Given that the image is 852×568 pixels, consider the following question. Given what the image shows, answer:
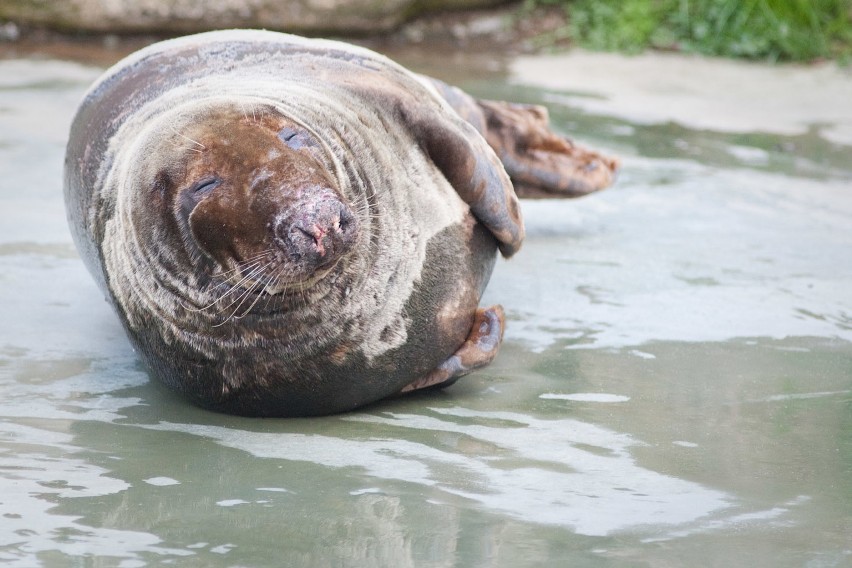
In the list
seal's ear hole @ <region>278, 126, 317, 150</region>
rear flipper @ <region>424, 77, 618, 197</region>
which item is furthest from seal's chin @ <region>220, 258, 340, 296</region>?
rear flipper @ <region>424, 77, 618, 197</region>

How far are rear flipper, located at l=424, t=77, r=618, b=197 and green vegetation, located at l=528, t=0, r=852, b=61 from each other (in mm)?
3889

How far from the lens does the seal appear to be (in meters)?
3.23

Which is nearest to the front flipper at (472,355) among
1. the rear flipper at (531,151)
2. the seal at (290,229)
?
the seal at (290,229)

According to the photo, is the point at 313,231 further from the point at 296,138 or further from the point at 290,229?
the point at 296,138

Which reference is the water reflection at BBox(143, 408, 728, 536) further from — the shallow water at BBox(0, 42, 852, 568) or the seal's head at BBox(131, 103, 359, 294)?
the seal's head at BBox(131, 103, 359, 294)

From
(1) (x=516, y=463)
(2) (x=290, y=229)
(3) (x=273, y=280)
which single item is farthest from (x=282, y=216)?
(1) (x=516, y=463)

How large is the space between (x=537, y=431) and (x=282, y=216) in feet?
3.00

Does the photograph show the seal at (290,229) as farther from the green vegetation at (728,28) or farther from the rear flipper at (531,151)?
the green vegetation at (728,28)

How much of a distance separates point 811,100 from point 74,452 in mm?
5534

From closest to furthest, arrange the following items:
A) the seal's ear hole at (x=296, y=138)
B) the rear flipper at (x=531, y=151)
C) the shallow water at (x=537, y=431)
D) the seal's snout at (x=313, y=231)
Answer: the shallow water at (x=537, y=431), the seal's snout at (x=313, y=231), the seal's ear hole at (x=296, y=138), the rear flipper at (x=531, y=151)

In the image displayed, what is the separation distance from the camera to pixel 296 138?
3463mm

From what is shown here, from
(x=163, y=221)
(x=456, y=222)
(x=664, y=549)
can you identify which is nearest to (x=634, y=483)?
(x=664, y=549)

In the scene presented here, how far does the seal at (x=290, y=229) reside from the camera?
10.6ft

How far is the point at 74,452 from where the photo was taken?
128 inches
